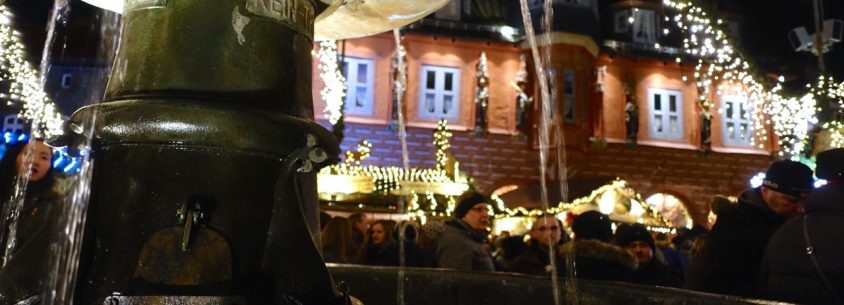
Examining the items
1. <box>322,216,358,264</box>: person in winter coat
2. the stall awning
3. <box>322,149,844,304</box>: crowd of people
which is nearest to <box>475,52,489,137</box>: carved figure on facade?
the stall awning

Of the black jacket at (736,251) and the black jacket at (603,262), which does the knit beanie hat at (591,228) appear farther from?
the black jacket at (736,251)

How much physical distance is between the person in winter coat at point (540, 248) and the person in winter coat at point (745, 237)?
62.1 inches

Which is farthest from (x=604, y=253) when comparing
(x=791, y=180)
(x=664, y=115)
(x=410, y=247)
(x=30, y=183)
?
(x=664, y=115)

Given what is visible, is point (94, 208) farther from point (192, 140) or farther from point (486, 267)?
point (486, 267)

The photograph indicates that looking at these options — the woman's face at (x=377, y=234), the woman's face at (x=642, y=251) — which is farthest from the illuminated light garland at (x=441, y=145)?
the woman's face at (x=642, y=251)

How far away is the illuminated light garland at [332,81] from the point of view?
1975 cm

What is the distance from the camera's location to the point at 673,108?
2481 cm

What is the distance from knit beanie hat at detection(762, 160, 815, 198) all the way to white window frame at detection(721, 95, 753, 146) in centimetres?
2287

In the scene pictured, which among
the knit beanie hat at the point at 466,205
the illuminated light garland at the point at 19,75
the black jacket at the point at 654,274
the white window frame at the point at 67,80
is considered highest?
the white window frame at the point at 67,80

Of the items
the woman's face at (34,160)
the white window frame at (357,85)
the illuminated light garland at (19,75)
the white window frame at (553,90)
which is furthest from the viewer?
the white window frame at (553,90)

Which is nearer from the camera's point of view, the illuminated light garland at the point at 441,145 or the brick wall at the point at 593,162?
the illuminated light garland at the point at 441,145

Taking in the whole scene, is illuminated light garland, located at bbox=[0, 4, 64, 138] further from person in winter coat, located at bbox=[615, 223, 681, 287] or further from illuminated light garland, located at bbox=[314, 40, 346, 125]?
person in winter coat, located at bbox=[615, 223, 681, 287]

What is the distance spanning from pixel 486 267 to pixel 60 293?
12.2ft

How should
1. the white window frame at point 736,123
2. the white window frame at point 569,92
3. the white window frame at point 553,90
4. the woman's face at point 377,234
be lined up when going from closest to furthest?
the woman's face at point 377,234 → the white window frame at point 553,90 → the white window frame at point 569,92 → the white window frame at point 736,123
